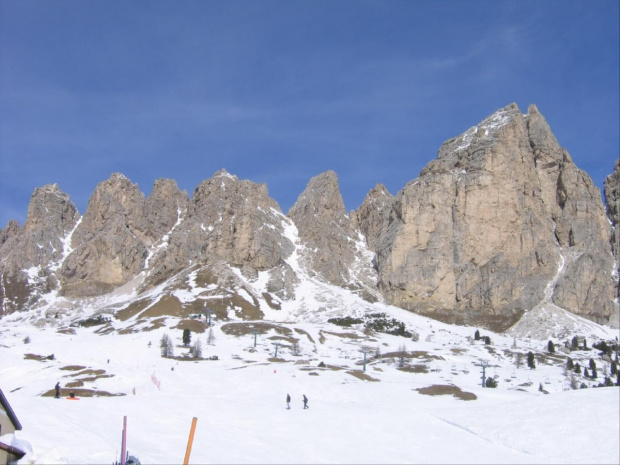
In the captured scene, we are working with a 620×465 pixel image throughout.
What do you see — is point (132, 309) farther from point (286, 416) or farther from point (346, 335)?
point (286, 416)

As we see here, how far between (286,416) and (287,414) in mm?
1271

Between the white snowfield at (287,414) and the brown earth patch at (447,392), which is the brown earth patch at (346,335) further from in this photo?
the brown earth patch at (447,392)

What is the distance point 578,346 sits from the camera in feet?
550

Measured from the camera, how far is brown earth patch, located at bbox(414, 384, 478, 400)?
67.0 meters

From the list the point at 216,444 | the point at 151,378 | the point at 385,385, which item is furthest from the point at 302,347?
the point at 216,444

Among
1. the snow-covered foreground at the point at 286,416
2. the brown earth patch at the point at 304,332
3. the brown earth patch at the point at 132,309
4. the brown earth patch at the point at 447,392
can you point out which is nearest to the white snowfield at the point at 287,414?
the snow-covered foreground at the point at 286,416

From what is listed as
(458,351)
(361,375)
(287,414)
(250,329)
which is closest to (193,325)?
(250,329)

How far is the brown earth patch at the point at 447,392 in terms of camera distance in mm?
67000

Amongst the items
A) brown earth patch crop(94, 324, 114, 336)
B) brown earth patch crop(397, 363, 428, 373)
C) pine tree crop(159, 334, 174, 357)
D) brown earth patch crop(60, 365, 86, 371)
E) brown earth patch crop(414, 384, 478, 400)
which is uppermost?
brown earth patch crop(94, 324, 114, 336)

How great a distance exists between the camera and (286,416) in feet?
150

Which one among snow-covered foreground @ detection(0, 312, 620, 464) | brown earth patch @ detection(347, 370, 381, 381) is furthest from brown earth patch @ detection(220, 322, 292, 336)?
brown earth patch @ detection(347, 370, 381, 381)

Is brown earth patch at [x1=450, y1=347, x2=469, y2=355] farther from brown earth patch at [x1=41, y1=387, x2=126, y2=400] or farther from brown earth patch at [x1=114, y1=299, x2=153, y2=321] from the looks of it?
brown earth patch at [x1=41, y1=387, x2=126, y2=400]

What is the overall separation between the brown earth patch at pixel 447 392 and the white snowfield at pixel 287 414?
1450 mm

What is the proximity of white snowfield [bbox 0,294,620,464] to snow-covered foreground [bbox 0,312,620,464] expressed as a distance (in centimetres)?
11
